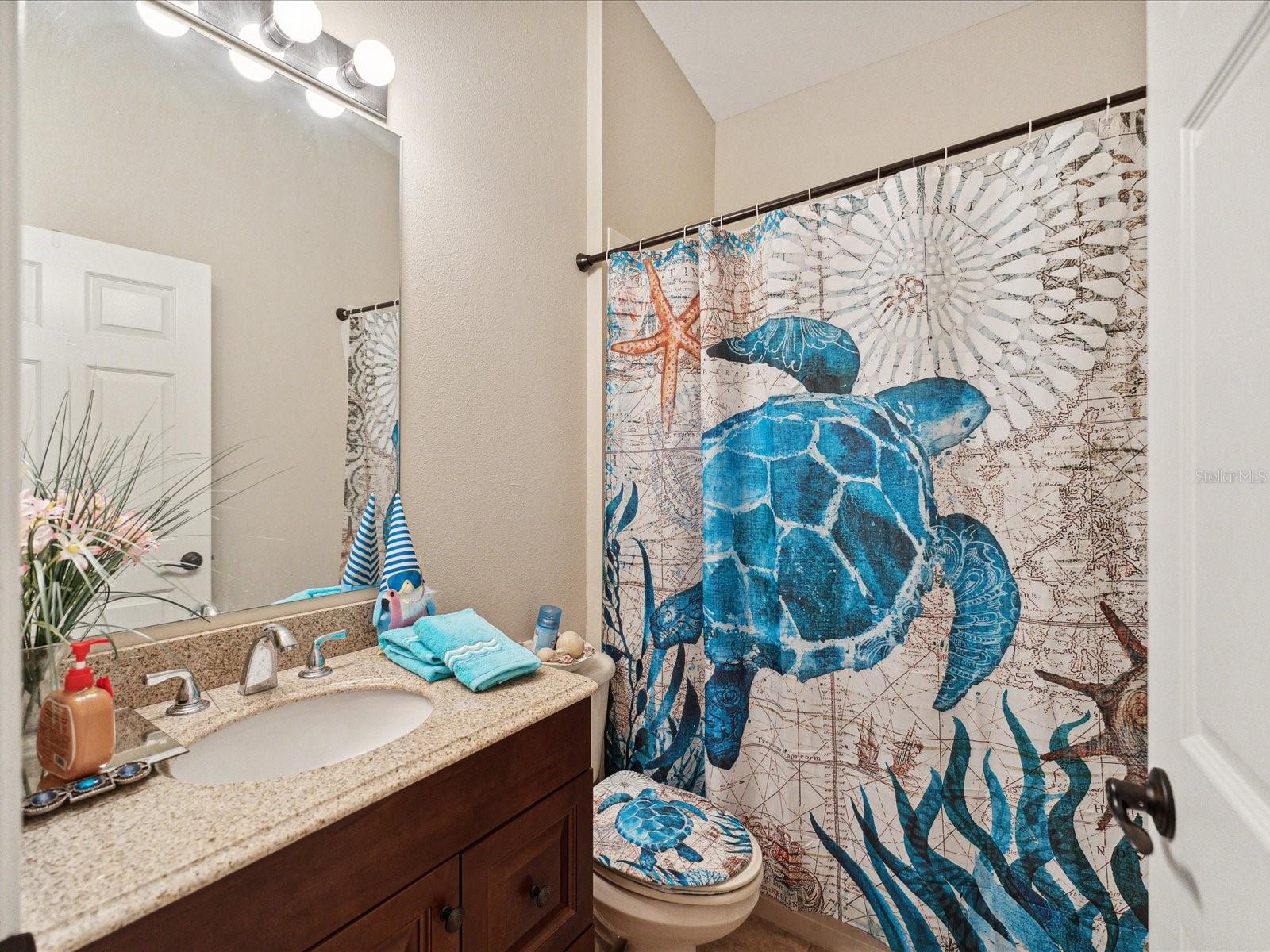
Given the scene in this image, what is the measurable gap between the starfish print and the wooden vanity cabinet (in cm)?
103

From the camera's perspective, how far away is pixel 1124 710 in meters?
1.18

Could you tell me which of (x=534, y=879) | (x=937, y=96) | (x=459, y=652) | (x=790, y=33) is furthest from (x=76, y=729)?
(x=937, y=96)

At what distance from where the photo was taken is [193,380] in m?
1.04

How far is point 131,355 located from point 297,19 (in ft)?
2.32

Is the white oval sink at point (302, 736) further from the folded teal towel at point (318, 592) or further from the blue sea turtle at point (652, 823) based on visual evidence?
the blue sea turtle at point (652, 823)

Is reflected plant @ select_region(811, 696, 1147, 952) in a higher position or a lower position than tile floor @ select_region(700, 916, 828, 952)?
higher

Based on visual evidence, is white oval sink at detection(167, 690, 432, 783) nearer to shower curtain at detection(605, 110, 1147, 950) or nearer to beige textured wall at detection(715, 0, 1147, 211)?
shower curtain at detection(605, 110, 1147, 950)

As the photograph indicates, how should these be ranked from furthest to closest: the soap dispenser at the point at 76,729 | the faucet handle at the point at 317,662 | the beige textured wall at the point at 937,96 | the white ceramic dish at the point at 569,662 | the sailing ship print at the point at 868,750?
the beige textured wall at the point at 937,96 < the white ceramic dish at the point at 569,662 < the sailing ship print at the point at 868,750 < the faucet handle at the point at 317,662 < the soap dispenser at the point at 76,729

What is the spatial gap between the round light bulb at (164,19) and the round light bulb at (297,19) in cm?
13

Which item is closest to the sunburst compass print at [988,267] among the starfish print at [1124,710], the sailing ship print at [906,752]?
the starfish print at [1124,710]

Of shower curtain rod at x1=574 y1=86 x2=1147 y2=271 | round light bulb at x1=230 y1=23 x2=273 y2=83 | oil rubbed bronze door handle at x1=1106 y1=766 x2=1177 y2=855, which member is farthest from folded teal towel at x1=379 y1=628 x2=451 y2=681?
shower curtain rod at x1=574 y1=86 x2=1147 y2=271

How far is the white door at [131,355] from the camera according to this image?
886 millimetres

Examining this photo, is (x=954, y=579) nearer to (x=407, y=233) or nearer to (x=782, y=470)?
(x=782, y=470)

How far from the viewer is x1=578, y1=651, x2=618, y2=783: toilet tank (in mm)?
1673
